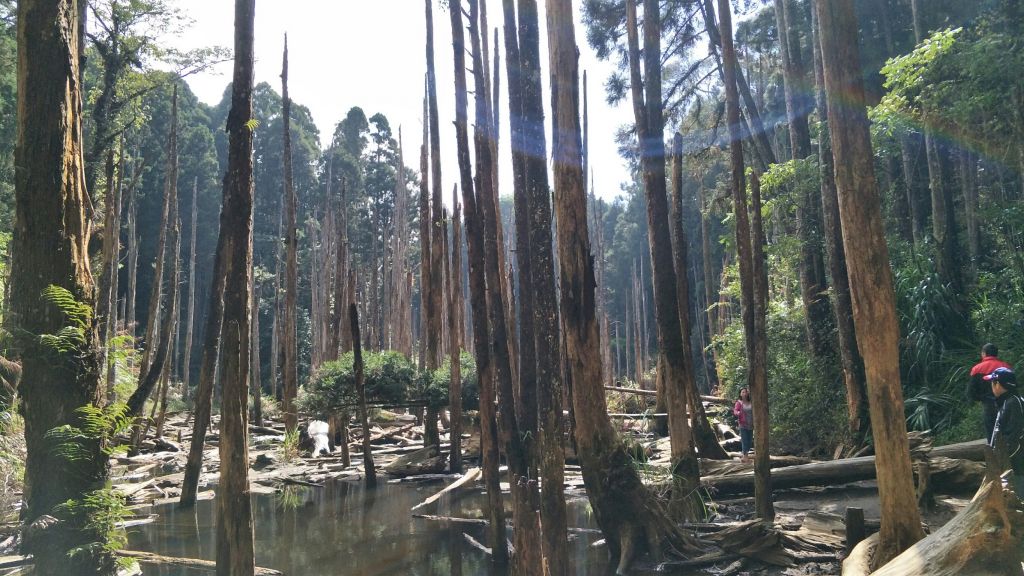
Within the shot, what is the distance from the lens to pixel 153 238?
3728cm

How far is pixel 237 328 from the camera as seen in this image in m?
6.32

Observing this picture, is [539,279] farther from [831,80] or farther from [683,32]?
[683,32]

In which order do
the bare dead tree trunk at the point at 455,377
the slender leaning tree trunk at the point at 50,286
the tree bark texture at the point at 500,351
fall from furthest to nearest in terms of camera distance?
the bare dead tree trunk at the point at 455,377 → the tree bark texture at the point at 500,351 → the slender leaning tree trunk at the point at 50,286

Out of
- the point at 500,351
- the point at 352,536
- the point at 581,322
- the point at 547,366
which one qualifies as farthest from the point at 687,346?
the point at 547,366

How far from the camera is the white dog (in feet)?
59.0

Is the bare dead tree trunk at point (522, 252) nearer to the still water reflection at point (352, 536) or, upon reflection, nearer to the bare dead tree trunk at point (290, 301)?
the still water reflection at point (352, 536)

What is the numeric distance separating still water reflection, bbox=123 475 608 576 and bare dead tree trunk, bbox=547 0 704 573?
2.77 feet

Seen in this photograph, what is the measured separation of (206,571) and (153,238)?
3347 centimetres

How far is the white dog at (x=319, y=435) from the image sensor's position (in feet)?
59.0

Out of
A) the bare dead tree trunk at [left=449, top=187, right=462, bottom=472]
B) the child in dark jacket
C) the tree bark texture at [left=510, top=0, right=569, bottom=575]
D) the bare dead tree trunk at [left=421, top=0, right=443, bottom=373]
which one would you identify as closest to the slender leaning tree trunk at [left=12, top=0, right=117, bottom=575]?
the tree bark texture at [left=510, top=0, right=569, bottom=575]

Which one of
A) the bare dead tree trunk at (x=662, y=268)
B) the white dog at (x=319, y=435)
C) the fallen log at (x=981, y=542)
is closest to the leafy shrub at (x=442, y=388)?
the white dog at (x=319, y=435)

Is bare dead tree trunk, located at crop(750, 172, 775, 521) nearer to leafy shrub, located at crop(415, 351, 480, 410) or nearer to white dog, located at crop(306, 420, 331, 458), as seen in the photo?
leafy shrub, located at crop(415, 351, 480, 410)

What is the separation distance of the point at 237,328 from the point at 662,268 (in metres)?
6.59

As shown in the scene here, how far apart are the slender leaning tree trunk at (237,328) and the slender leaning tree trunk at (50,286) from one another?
0.93 m
